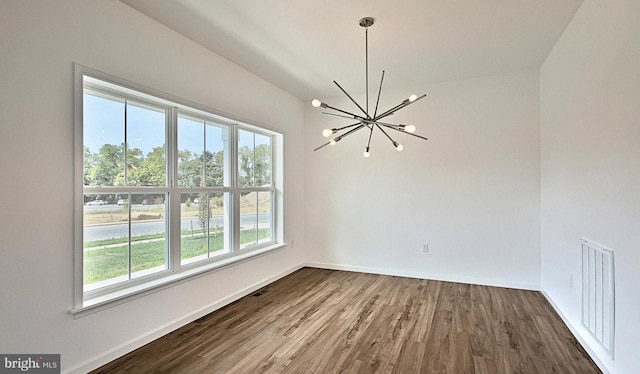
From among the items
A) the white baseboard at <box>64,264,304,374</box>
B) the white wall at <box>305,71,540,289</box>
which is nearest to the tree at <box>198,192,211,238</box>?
the white baseboard at <box>64,264,304,374</box>

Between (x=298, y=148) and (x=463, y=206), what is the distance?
2.71m

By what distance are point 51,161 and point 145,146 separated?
2.71 ft

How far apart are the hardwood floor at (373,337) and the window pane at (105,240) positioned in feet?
2.15

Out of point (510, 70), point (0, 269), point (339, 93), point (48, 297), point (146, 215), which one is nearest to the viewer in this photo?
point (0, 269)

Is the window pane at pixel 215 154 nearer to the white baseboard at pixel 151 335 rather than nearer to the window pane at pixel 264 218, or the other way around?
the window pane at pixel 264 218

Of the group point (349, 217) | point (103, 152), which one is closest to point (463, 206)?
point (349, 217)

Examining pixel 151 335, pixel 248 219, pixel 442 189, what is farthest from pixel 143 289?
pixel 442 189

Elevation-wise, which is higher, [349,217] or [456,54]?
[456,54]

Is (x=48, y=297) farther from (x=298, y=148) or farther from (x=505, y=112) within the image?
(x=505, y=112)

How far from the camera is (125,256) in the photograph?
9.01 ft

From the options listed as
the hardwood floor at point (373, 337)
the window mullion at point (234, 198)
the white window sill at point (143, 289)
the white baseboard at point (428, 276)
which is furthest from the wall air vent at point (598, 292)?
the window mullion at point (234, 198)

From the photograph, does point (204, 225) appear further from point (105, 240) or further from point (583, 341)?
point (583, 341)

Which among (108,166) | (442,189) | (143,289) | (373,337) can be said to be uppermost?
(108,166)

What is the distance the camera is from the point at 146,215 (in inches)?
115
